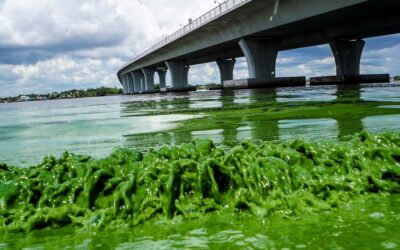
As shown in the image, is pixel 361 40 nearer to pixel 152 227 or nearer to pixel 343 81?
pixel 343 81

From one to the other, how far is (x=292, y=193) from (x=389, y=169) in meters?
1.32

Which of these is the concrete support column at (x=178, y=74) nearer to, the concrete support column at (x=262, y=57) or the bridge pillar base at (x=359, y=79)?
the concrete support column at (x=262, y=57)

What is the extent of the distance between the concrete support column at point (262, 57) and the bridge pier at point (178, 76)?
30.2 metres

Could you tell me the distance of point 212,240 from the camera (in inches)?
122

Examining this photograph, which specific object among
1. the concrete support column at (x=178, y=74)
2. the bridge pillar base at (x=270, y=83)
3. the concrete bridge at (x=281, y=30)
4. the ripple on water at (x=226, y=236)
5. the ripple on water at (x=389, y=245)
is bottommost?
the ripple on water at (x=226, y=236)

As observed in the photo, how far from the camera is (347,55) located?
55.9 metres

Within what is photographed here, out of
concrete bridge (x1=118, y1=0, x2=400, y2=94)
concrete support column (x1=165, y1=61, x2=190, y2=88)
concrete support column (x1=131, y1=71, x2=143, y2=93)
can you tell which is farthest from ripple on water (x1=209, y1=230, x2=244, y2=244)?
concrete support column (x1=131, y1=71, x2=143, y2=93)

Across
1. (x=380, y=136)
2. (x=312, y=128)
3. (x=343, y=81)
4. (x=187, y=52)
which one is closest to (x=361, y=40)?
(x=343, y=81)

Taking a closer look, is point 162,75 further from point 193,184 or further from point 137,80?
point 193,184

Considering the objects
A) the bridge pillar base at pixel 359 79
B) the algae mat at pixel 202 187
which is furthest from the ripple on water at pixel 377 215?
the bridge pillar base at pixel 359 79

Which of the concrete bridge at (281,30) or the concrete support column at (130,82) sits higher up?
the concrete bridge at (281,30)

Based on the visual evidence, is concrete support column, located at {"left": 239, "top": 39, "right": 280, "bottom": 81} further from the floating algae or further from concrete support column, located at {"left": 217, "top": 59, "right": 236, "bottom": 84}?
the floating algae

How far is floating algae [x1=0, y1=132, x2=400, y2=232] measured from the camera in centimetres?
385

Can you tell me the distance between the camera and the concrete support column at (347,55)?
55.2 meters
